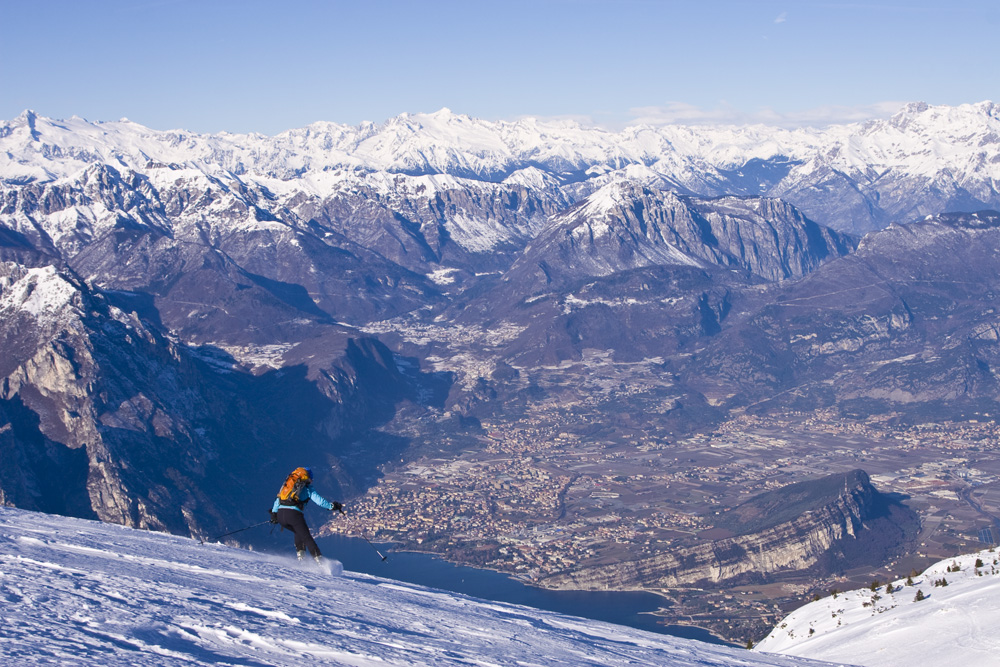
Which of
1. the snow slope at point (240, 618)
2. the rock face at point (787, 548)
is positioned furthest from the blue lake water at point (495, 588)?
the snow slope at point (240, 618)

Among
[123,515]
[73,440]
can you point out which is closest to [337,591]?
[123,515]

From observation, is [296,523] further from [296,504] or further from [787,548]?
[787,548]

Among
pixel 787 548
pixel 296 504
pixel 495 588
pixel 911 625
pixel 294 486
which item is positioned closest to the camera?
pixel 294 486

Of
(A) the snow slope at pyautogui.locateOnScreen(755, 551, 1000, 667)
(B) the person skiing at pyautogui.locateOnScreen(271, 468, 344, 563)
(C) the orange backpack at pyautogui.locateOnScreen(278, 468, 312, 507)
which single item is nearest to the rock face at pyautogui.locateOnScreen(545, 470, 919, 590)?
(A) the snow slope at pyautogui.locateOnScreen(755, 551, 1000, 667)

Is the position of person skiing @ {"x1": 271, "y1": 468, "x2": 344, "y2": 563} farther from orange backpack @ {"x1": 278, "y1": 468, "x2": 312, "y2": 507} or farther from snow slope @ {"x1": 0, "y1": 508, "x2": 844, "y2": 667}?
snow slope @ {"x1": 0, "y1": 508, "x2": 844, "y2": 667}

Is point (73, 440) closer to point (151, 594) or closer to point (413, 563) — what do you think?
point (413, 563)

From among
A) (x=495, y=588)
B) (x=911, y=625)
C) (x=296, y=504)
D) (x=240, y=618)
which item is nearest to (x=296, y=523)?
(x=296, y=504)
